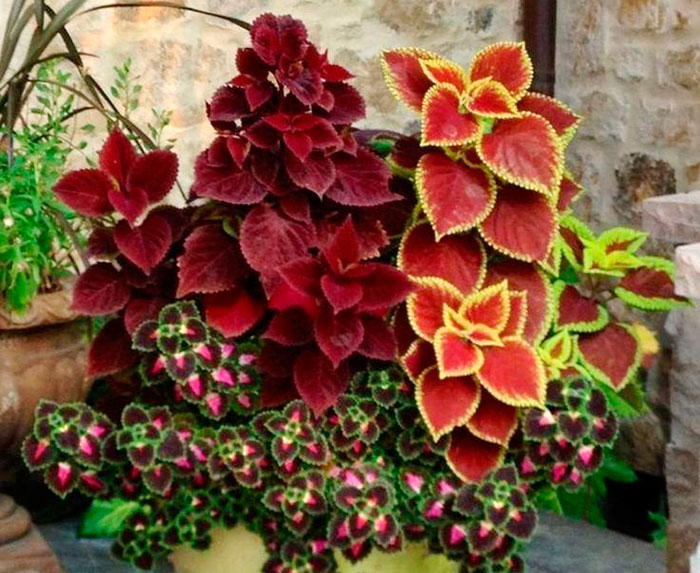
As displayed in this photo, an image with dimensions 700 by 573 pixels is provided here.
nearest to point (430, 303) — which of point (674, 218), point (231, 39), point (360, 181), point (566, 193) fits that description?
point (360, 181)

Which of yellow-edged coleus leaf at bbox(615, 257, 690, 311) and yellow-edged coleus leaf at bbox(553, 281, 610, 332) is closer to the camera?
yellow-edged coleus leaf at bbox(553, 281, 610, 332)

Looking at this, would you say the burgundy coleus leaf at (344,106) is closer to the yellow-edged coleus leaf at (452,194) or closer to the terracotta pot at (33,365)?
the yellow-edged coleus leaf at (452,194)

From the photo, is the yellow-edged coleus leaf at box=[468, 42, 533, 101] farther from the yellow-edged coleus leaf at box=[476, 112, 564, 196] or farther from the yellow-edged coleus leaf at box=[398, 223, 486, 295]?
the yellow-edged coleus leaf at box=[398, 223, 486, 295]

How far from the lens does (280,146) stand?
58.2 inches

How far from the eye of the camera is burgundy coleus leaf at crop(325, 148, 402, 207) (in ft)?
4.89

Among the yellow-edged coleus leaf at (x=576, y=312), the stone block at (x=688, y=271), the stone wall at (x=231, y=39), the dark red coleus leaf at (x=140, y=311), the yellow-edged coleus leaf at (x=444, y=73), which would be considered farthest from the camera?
the stone wall at (x=231, y=39)

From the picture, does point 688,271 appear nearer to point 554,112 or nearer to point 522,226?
point 522,226

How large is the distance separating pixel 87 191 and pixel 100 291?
0.12 m

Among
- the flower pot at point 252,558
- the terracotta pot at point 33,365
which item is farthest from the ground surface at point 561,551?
the flower pot at point 252,558

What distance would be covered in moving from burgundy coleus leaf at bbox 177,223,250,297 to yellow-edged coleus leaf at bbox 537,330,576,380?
40cm

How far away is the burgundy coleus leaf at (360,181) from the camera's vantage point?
1489 mm

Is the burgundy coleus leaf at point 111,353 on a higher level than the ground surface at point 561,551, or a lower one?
higher

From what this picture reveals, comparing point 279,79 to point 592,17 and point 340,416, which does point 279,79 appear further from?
point 592,17

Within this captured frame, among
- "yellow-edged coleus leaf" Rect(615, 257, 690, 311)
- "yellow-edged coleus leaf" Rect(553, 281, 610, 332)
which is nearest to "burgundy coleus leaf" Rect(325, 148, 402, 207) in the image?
"yellow-edged coleus leaf" Rect(553, 281, 610, 332)
